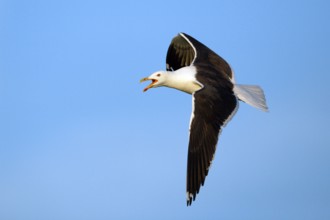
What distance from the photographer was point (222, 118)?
48.1ft

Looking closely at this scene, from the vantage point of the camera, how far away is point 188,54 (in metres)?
19.2

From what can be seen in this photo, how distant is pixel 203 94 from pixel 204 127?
79cm

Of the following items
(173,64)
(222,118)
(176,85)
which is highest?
(173,64)

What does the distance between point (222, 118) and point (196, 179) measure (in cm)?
134

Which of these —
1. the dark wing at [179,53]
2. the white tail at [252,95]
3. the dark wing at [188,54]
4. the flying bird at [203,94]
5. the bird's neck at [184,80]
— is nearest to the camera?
the flying bird at [203,94]

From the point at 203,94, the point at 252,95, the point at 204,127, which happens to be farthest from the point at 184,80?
the point at 204,127

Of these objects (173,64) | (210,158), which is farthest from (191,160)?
(173,64)

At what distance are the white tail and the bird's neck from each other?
86 centimetres

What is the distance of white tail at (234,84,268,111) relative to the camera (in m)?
15.8

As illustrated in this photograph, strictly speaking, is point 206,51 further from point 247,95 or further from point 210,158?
point 210,158

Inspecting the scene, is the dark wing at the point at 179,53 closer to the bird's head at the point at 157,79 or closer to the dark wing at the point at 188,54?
the dark wing at the point at 188,54

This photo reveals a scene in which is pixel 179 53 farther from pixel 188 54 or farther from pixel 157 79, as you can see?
pixel 157 79

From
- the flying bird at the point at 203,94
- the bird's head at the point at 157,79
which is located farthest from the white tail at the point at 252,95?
the bird's head at the point at 157,79

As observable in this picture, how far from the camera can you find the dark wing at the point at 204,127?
1405cm
